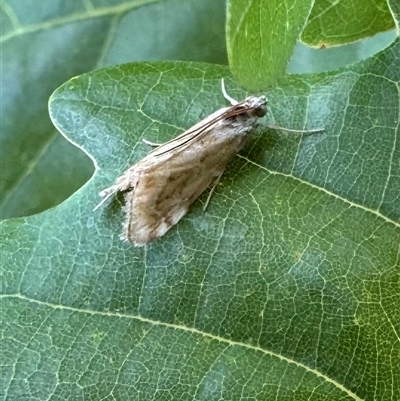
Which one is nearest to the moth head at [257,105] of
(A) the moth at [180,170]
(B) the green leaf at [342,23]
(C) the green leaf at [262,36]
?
(A) the moth at [180,170]

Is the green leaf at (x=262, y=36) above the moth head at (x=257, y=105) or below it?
above

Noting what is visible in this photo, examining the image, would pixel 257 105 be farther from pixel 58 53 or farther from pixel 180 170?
pixel 58 53

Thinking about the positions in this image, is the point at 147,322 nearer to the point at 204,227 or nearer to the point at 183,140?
the point at 204,227

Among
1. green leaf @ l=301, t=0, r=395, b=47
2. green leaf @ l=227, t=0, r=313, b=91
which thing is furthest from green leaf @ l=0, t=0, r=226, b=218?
green leaf @ l=227, t=0, r=313, b=91

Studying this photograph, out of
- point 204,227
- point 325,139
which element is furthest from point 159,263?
point 325,139

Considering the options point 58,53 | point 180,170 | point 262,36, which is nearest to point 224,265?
point 180,170

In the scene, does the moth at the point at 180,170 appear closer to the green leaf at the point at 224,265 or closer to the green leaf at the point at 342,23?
the green leaf at the point at 224,265

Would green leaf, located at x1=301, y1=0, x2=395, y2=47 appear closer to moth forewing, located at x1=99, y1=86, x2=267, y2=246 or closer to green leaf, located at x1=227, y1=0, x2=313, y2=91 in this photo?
moth forewing, located at x1=99, y1=86, x2=267, y2=246
